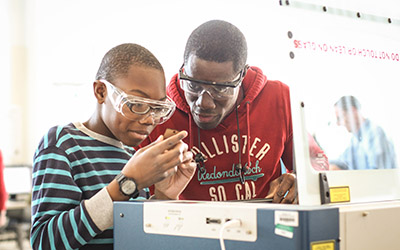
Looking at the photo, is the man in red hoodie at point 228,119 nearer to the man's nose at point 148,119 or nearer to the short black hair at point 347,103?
the man's nose at point 148,119

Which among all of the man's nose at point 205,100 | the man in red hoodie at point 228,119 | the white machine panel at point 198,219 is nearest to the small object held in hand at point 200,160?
the man in red hoodie at point 228,119

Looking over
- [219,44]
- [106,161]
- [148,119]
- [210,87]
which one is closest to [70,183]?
[106,161]

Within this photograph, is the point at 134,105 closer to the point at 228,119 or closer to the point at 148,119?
the point at 148,119

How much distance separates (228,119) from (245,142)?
Answer: 3.7 inches

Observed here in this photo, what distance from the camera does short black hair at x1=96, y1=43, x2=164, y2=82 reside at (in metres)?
1.25

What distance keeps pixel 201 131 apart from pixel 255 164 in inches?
7.9

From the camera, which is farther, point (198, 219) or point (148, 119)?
point (148, 119)

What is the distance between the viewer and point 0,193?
4.45m

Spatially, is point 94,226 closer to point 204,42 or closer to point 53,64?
point 204,42

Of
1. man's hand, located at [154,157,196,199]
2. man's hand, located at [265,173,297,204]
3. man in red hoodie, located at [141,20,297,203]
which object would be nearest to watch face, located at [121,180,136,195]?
man's hand, located at [154,157,196,199]

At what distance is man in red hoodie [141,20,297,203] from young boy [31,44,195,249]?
156 mm

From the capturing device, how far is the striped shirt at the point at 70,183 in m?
0.98

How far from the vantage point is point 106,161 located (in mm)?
1205

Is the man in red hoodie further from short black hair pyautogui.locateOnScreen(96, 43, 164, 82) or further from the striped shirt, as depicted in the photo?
the striped shirt
